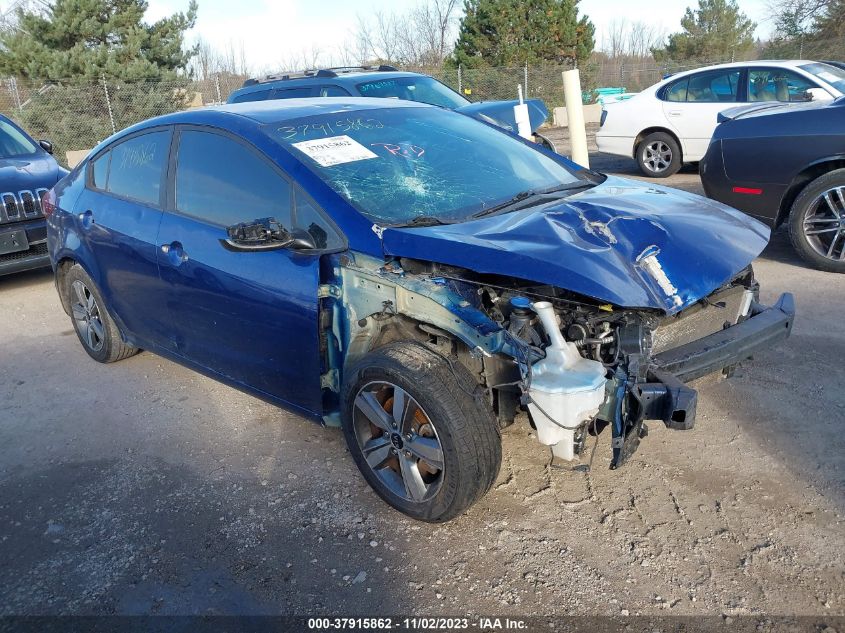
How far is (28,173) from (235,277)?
4914 millimetres

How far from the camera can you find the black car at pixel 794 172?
5695mm

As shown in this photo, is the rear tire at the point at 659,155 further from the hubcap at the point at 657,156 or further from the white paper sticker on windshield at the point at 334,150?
the white paper sticker on windshield at the point at 334,150

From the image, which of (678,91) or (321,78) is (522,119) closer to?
(321,78)

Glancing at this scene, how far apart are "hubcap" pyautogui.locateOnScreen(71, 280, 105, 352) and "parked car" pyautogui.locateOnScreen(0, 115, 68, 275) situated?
211 cm

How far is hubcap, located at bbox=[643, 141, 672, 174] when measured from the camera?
34.7 ft

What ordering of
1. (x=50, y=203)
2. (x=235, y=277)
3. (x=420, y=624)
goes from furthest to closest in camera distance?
(x=50, y=203) → (x=235, y=277) → (x=420, y=624)

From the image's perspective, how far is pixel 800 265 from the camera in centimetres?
613

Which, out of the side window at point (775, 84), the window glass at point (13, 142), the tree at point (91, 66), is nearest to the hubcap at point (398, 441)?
the window glass at point (13, 142)

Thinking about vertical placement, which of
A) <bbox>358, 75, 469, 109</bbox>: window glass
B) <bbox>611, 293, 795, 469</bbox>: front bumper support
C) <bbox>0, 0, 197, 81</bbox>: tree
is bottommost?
<bbox>611, 293, 795, 469</bbox>: front bumper support

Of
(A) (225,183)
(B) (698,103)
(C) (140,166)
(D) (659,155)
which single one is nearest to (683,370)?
(A) (225,183)

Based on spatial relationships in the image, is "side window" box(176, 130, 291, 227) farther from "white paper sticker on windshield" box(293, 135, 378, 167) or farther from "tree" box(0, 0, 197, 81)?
"tree" box(0, 0, 197, 81)

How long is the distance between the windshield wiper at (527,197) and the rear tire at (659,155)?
7.14 m

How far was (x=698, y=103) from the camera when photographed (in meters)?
10.1

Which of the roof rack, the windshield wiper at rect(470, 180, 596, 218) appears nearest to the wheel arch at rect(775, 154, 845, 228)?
the windshield wiper at rect(470, 180, 596, 218)
